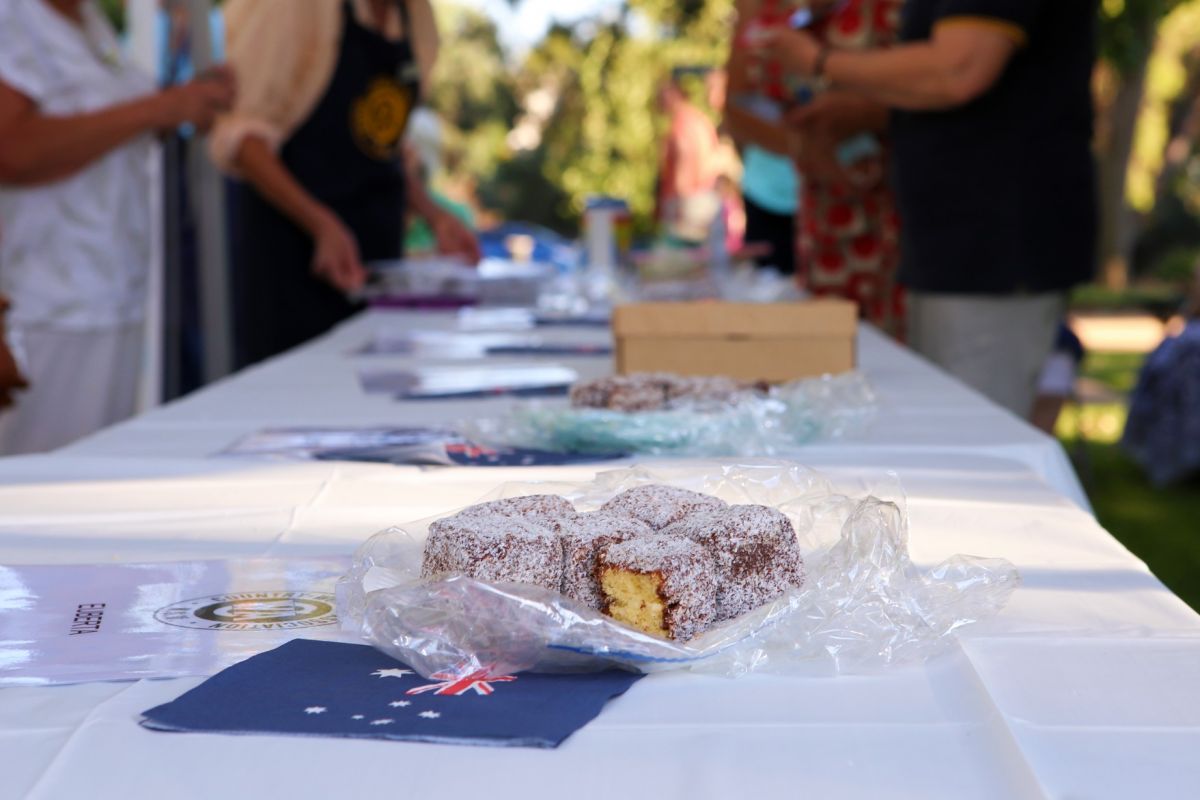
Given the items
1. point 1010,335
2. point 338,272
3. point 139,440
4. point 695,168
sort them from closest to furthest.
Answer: point 139,440, point 1010,335, point 338,272, point 695,168

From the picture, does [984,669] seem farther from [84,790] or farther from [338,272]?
[338,272]

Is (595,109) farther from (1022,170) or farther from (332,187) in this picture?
(1022,170)

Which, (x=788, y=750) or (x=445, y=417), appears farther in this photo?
(x=445, y=417)

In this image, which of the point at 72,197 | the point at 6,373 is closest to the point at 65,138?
the point at 72,197

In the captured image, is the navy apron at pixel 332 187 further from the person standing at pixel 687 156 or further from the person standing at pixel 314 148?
the person standing at pixel 687 156

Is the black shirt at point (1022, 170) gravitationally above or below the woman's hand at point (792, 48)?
below

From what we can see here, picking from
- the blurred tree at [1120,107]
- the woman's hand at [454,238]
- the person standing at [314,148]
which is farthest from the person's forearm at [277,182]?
the blurred tree at [1120,107]

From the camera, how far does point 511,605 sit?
69 cm

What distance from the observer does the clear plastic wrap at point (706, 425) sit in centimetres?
127

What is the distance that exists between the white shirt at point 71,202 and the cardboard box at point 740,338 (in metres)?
1.18

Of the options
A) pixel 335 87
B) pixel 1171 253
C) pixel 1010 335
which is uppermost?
pixel 335 87

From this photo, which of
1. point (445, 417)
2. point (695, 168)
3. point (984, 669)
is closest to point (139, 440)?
point (445, 417)

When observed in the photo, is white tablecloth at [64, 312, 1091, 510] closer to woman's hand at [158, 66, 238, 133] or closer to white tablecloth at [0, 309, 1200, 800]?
white tablecloth at [0, 309, 1200, 800]

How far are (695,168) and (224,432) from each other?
6025 mm
